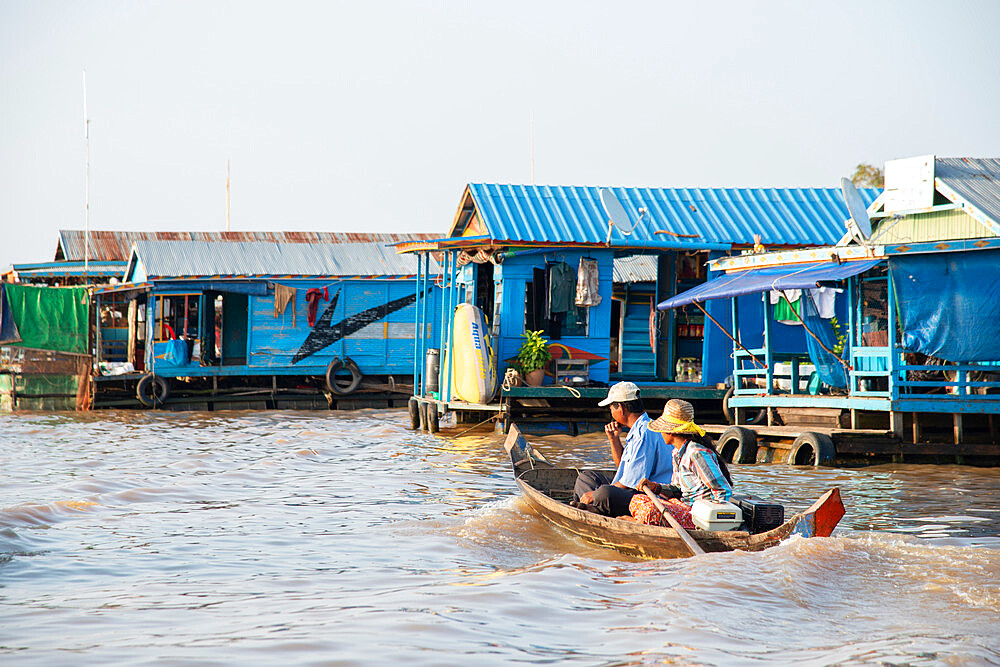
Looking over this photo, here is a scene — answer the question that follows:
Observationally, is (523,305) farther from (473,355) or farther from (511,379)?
(511,379)

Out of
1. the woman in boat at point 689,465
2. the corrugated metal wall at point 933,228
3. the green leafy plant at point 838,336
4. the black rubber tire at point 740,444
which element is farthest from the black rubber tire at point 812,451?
the corrugated metal wall at point 933,228

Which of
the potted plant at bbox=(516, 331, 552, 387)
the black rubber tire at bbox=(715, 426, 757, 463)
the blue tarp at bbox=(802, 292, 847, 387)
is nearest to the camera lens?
the blue tarp at bbox=(802, 292, 847, 387)

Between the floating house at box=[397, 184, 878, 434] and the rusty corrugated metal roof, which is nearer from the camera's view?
the floating house at box=[397, 184, 878, 434]

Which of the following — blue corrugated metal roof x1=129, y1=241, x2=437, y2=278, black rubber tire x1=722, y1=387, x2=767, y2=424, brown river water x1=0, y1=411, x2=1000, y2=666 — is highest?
blue corrugated metal roof x1=129, y1=241, x2=437, y2=278

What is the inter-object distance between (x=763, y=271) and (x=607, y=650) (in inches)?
425

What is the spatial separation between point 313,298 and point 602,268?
9738 mm

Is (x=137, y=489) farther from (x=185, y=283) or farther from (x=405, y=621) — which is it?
(x=185, y=283)

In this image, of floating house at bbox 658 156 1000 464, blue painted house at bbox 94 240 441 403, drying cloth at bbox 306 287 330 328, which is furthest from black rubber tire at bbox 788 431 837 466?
drying cloth at bbox 306 287 330 328

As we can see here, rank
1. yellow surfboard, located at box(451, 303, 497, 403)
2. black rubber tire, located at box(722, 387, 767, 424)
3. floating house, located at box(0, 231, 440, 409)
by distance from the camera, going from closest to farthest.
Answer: black rubber tire, located at box(722, 387, 767, 424)
yellow surfboard, located at box(451, 303, 497, 403)
floating house, located at box(0, 231, 440, 409)

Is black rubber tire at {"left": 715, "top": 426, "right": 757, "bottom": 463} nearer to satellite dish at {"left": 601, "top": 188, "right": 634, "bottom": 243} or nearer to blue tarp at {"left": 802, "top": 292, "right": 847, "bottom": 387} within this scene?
blue tarp at {"left": 802, "top": 292, "right": 847, "bottom": 387}

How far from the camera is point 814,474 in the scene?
41.4 feet

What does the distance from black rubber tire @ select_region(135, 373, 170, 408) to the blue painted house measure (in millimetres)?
180

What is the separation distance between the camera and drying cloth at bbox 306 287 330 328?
2494 centimetres

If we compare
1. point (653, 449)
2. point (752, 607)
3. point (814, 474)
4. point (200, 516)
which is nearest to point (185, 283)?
point (200, 516)
